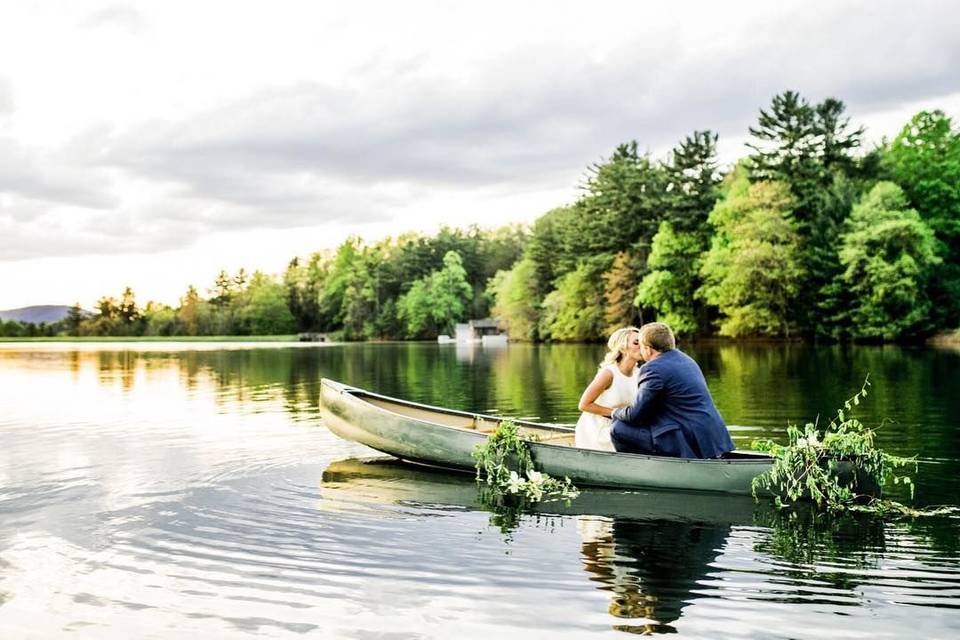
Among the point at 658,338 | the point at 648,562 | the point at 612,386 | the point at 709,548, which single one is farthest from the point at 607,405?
the point at 648,562

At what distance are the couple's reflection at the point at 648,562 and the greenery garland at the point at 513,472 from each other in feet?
4.08

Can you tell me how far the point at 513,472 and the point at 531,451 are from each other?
0.34 meters

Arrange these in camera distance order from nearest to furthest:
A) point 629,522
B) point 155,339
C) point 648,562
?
point 648,562 < point 629,522 < point 155,339

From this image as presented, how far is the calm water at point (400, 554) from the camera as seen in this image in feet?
18.7

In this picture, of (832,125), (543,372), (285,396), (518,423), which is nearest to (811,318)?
(832,125)

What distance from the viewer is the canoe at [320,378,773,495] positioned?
920 centimetres

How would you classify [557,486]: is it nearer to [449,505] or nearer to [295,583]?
[449,505]

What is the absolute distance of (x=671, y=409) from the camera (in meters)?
9.48

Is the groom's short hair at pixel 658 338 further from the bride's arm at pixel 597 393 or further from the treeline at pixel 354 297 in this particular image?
the treeline at pixel 354 297

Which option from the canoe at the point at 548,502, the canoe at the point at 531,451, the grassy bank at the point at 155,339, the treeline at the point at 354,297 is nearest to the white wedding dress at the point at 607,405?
the canoe at the point at 531,451

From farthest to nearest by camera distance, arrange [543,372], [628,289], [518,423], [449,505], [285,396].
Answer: [628,289]
[543,372]
[285,396]
[518,423]
[449,505]

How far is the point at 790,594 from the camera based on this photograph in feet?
20.3

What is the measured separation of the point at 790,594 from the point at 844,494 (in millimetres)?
2824

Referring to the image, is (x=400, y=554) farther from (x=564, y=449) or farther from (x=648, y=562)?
(x=564, y=449)
